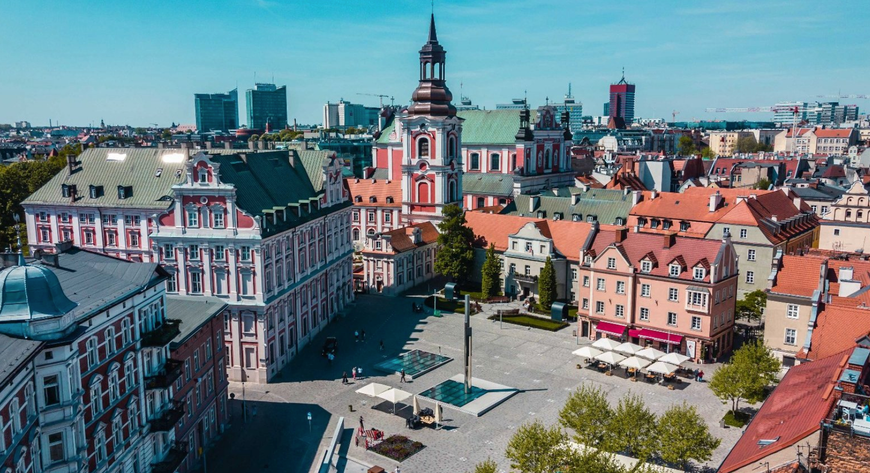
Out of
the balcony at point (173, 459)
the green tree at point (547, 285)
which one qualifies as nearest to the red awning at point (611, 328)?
the green tree at point (547, 285)

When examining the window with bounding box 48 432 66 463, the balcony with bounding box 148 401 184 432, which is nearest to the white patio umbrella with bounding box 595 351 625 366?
the balcony with bounding box 148 401 184 432

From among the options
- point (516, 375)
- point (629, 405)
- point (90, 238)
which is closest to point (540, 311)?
point (516, 375)

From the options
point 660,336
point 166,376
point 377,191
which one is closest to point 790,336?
point 660,336

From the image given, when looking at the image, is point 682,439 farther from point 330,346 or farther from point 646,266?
point 330,346

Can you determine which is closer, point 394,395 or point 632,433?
point 632,433

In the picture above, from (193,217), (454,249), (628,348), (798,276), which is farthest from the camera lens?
(454,249)

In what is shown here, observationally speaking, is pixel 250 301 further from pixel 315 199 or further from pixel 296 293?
pixel 315 199

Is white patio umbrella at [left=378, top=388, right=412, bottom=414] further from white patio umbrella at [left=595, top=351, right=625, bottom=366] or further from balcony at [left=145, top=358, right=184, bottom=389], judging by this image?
white patio umbrella at [left=595, top=351, right=625, bottom=366]
